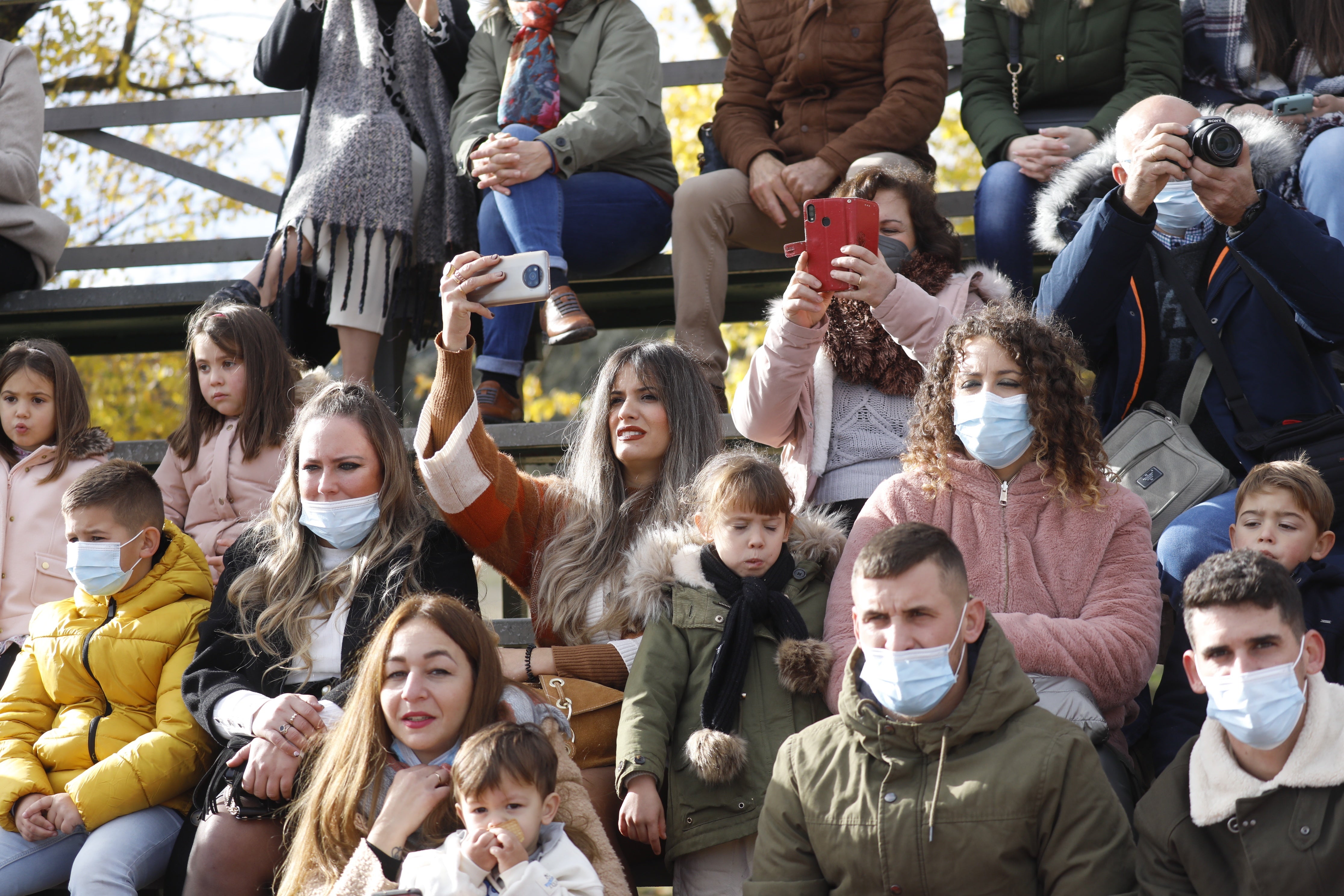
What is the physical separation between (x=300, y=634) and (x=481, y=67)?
2.74m

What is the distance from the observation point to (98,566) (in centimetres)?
383

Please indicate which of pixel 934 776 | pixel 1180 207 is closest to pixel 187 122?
pixel 1180 207

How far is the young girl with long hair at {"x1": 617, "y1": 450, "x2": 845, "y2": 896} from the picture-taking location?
10.6ft

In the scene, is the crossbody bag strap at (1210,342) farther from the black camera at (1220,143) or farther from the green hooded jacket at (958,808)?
the green hooded jacket at (958,808)

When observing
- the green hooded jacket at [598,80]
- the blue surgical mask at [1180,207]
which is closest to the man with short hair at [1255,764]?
the blue surgical mask at [1180,207]

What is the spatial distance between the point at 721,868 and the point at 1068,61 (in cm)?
339

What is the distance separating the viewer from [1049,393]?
11.3 feet

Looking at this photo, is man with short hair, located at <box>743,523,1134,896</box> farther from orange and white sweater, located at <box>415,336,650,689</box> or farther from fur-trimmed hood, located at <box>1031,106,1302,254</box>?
fur-trimmed hood, located at <box>1031,106,1302,254</box>

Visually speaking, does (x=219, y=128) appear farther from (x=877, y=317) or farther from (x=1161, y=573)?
(x=1161, y=573)

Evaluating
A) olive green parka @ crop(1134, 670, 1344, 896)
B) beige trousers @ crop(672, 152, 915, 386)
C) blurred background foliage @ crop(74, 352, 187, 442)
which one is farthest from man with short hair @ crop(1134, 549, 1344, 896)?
blurred background foliage @ crop(74, 352, 187, 442)

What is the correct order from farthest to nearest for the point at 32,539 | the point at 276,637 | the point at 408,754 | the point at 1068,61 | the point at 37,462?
the point at 1068,61, the point at 37,462, the point at 32,539, the point at 276,637, the point at 408,754

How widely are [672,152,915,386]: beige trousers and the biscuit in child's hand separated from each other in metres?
2.41

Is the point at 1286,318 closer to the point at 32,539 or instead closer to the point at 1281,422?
the point at 1281,422

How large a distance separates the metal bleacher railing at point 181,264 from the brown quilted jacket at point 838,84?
530 millimetres
